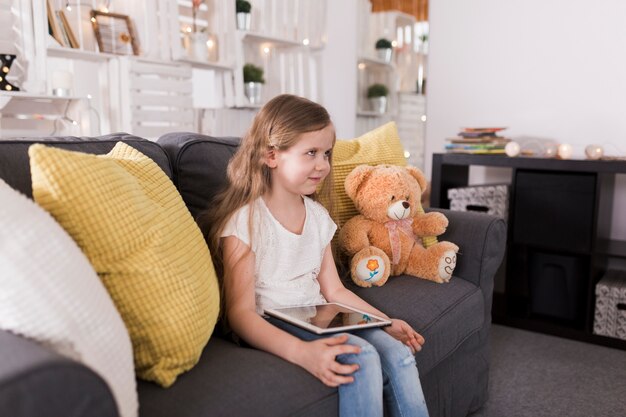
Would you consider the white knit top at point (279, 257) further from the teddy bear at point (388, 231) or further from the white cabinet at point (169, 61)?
the white cabinet at point (169, 61)

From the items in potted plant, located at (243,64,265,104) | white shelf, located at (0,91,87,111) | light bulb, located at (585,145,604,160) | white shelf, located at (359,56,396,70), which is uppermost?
white shelf, located at (359,56,396,70)

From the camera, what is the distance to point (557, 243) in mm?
2473

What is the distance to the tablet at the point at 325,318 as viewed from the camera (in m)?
1.17

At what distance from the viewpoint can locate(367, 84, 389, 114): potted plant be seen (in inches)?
161

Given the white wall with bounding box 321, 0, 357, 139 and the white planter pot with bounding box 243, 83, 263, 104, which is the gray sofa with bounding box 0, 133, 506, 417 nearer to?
the white planter pot with bounding box 243, 83, 263, 104

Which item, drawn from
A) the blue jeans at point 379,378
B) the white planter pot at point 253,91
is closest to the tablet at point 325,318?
the blue jeans at point 379,378

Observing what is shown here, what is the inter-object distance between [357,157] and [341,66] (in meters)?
2.14

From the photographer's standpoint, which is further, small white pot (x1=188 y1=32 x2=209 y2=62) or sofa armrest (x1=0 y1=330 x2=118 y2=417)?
small white pot (x1=188 y1=32 x2=209 y2=62)

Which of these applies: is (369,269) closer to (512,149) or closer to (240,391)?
(240,391)

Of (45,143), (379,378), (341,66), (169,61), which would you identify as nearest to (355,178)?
(379,378)

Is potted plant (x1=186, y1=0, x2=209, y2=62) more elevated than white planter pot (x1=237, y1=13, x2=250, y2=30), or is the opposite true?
white planter pot (x1=237, y1=13, x2=250, y2=30)

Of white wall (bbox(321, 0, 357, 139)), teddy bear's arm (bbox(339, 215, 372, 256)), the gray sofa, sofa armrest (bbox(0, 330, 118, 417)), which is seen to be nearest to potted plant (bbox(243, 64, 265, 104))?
white wall (bbox(321, 0, 357, 139))

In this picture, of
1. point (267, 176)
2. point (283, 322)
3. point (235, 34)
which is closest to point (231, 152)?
point (267, 176)

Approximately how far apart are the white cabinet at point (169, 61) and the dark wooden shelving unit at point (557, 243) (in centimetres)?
133
